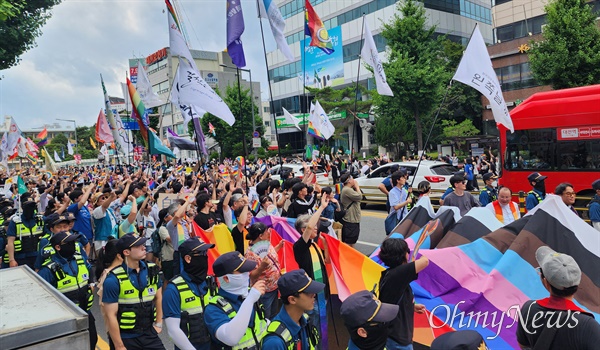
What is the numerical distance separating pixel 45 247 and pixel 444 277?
14.7 ft

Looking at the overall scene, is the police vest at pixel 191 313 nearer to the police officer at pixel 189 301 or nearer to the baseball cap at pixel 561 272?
the police officer at pixel 189 301

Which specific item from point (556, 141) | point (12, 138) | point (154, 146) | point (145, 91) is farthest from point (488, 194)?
point (12, 138)

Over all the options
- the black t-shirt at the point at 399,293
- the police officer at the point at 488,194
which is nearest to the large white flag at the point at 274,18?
the police officer at the point at 488,194

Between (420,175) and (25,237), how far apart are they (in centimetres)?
1140

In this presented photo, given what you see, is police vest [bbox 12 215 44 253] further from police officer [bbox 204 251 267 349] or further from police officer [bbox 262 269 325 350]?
police officer [bbox 262 269 325 350]

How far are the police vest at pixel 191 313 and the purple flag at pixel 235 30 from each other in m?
7.25

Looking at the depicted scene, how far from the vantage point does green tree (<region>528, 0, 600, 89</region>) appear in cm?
2230

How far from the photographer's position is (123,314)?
3896 mm

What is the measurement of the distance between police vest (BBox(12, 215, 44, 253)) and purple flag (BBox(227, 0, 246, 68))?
5264mm

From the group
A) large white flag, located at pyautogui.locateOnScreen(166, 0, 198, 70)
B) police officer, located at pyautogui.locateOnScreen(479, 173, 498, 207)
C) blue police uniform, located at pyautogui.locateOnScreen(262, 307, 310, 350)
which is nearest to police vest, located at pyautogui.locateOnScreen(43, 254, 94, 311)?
blue police uniform, located at pyautogui.locateOnScreen(262, 307, 310, 350)

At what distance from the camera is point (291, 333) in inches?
112

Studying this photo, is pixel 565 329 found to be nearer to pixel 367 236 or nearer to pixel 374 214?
pixel 367 236

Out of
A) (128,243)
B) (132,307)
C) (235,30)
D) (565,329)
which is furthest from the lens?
(235,30)

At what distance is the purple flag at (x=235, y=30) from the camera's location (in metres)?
10.1
